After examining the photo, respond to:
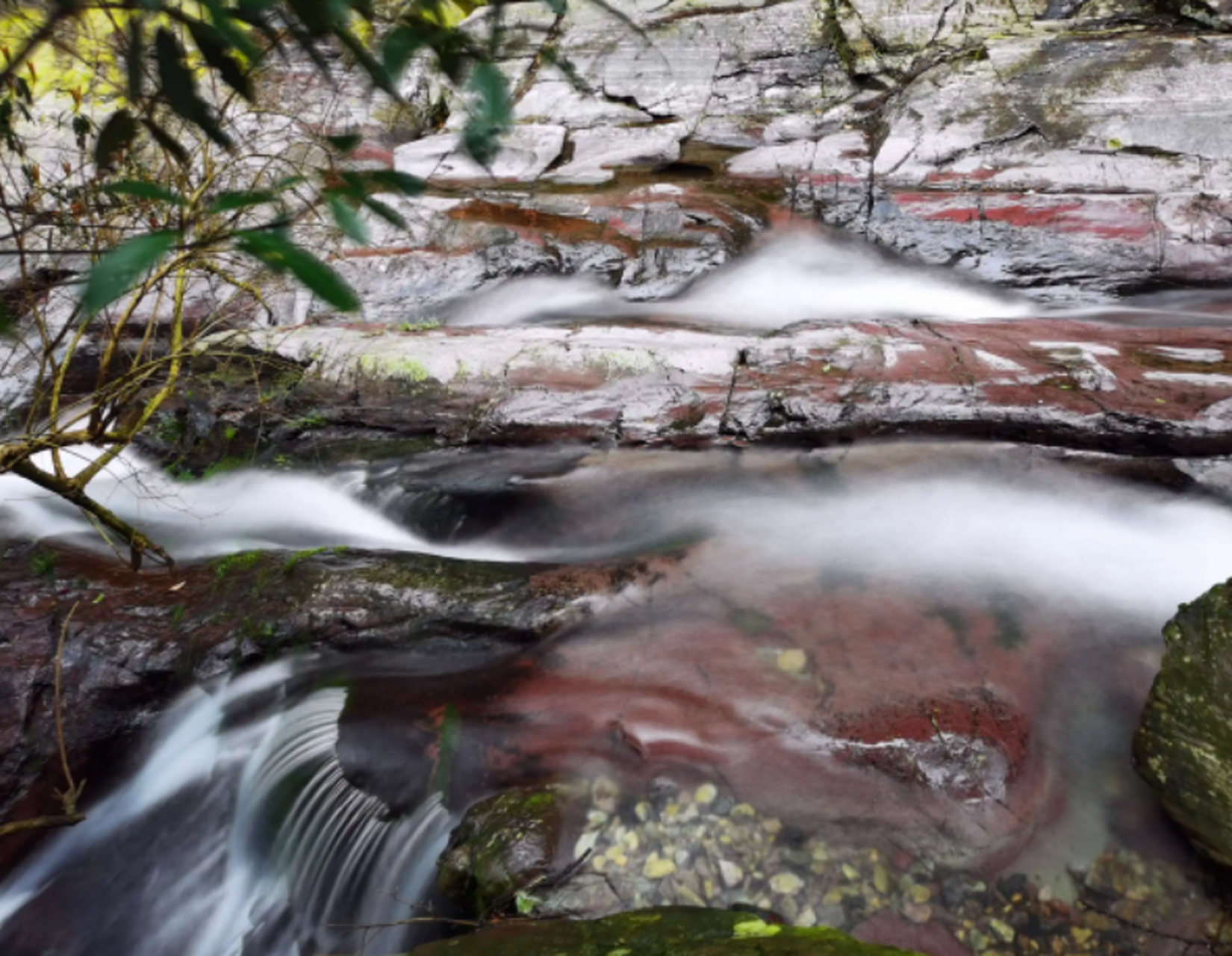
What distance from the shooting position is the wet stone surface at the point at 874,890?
246cm

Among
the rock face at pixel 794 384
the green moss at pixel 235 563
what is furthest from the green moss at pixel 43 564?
the rock face at pixel 794 384

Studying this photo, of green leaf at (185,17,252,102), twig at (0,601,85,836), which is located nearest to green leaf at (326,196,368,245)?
green leaf at (185,17,252,102)

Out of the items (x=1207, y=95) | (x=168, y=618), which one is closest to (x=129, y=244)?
(x=168, y=618)

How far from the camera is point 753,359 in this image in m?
4.75

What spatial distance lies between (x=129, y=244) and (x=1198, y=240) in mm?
6851

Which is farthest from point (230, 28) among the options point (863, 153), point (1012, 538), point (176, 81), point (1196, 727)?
point (863, 153)

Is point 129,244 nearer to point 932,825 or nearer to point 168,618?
point 932,825

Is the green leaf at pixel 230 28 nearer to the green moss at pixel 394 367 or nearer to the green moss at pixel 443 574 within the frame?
the green moss at pixel 443 574

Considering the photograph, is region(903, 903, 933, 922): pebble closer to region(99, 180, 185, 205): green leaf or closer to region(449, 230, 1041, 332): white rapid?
region(99, 180, 185, 205): green leaf

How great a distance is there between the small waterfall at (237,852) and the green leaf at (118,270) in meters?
2.61

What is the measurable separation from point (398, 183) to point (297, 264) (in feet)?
0.97

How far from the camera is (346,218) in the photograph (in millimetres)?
961

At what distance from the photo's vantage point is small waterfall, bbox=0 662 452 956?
2975 mm

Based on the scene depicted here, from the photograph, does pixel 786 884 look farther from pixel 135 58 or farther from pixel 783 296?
pixel 783 296
